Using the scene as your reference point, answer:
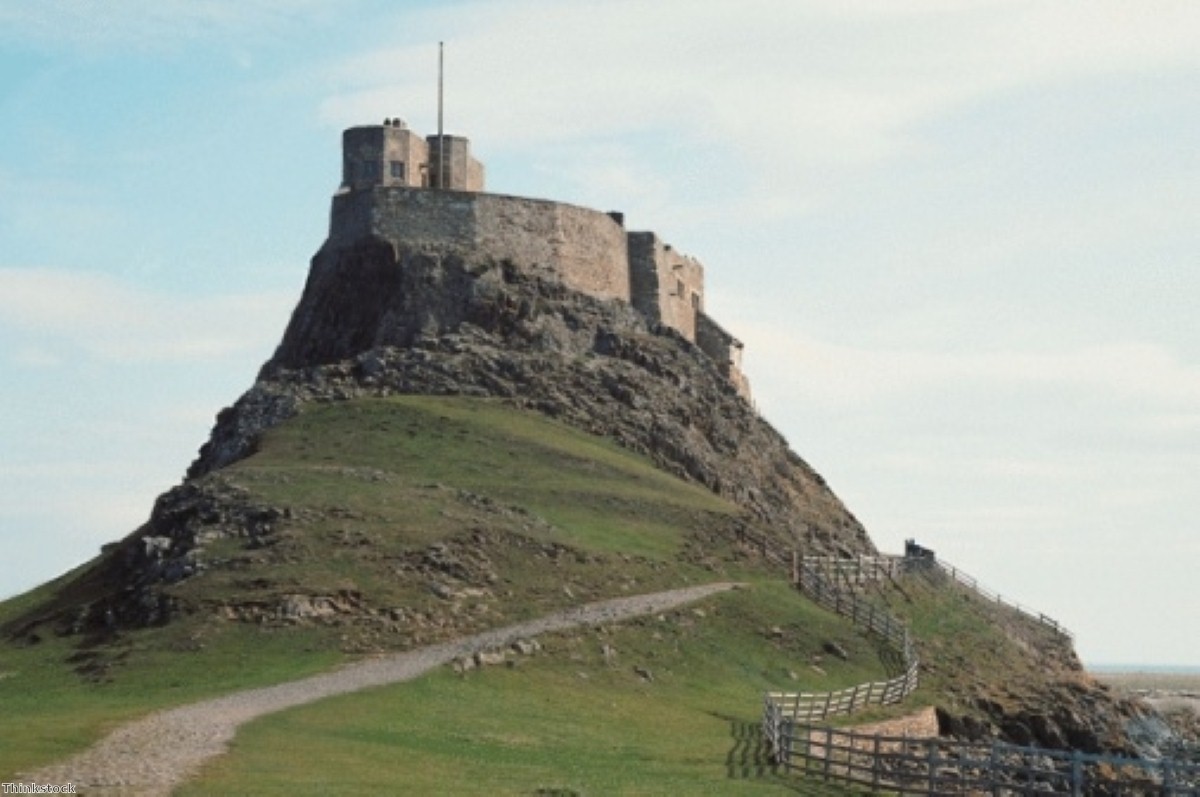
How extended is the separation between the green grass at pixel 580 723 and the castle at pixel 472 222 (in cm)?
4072

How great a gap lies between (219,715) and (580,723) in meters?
11.4

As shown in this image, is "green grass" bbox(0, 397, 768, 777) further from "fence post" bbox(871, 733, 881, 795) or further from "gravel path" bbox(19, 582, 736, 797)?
"fence post" bbox(871, 733, 881, 795)

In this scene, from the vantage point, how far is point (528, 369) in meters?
106

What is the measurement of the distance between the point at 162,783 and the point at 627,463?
2493 inches

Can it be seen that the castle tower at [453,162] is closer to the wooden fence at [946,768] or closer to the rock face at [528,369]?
the rock face at [528,369]

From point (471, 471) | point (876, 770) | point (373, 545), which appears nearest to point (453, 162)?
point (471, 471)

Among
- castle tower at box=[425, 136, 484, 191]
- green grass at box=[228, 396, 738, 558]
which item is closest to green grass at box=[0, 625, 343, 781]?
green grass at box=[228, 396, 738, 558]

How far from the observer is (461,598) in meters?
70.6

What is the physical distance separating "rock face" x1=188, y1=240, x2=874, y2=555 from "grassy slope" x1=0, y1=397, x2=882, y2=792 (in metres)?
3.65

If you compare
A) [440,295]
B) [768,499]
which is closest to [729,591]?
[768,499]

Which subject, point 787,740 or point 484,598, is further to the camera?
point 484,598

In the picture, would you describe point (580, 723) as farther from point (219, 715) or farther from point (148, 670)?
point (148, 670)

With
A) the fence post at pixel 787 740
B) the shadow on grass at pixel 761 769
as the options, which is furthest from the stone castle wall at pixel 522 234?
the fence post at pixel 787 740

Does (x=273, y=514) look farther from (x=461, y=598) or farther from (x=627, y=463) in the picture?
(x=627, y=463)
